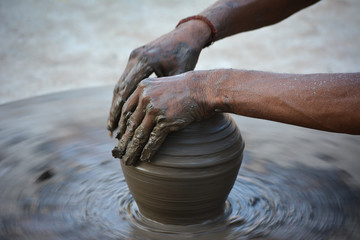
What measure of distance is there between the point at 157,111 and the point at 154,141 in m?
0.09

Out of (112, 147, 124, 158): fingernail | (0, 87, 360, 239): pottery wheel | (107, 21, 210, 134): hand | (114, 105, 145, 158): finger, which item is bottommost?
(0, 87, 360, 239): pottery wheel

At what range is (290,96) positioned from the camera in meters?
1.17

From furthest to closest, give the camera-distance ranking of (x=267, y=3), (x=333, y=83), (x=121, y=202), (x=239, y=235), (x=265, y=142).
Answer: (x=265, y=142) → (x=267, y=3) → (x=121, y=202) → (x=239, y=235) → (x=333, y=83)

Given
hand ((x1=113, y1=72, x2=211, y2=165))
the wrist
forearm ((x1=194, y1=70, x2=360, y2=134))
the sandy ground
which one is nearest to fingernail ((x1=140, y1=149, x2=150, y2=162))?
hand ((x1=113, y1=72, x2=211, y2=165))

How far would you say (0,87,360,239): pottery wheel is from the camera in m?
1.33

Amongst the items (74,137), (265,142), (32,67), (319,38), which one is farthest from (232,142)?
(319,38)

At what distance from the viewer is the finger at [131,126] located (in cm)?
124

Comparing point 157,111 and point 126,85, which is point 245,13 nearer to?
point 126,85

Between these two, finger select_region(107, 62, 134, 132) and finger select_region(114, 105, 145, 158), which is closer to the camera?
finger select_region(114, 105, 145, 158)

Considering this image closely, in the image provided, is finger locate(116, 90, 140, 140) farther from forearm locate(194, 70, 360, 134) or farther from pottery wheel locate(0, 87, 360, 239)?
pottery wheel locate(0, 87, 360, 239)

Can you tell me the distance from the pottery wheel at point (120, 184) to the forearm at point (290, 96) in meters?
0.35

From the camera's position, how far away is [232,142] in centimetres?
138

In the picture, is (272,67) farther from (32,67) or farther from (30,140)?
(30,140)

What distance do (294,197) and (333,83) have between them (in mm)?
515
